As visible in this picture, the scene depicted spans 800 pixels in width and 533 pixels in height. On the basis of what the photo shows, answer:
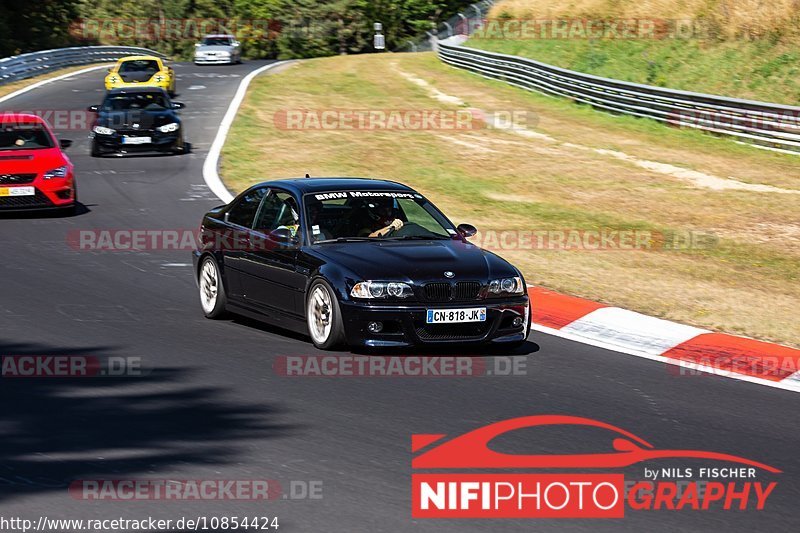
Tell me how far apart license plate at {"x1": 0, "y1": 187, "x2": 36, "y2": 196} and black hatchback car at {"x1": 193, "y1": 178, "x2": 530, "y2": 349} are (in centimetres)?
694

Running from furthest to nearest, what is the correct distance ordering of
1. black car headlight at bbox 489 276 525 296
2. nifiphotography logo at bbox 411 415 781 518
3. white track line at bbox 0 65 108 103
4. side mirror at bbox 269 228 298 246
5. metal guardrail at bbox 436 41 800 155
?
1. white track line at bbox 0 65 108 103
2. metal guardrail at bbox 436 41 800 155
3. side mirror at bbox 269 228 298 246
4. black car headlight at bbox 489 276 525 296
5. nifiphotography logo at bbox 411 415 781 518

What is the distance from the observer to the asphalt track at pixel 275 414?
21.2 feet

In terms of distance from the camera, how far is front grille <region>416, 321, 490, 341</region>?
1012 centimetres

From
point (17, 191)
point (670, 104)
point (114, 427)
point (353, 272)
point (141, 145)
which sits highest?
point (353, 272)

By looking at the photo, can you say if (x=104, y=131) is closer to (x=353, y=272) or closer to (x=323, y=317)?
(x=323, y=317)

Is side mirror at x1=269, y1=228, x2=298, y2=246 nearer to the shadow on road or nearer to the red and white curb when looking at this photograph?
the shadow on road

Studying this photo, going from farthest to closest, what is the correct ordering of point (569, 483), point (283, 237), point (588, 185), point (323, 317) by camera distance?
point (588, 185) < point (283, 237) < point (323, 317) < point (569, 483)

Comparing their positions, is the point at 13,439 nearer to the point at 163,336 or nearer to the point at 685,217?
the point at 163,336

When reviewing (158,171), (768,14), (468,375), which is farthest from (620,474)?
(768,14)

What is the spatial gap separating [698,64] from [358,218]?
94.4 ft

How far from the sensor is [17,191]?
1844 centimetres

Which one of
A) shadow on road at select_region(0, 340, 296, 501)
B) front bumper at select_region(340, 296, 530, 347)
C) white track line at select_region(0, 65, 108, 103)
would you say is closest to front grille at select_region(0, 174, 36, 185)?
shadow on road at select_region(0, 340, 296, 501)

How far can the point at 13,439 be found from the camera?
7.59 metres

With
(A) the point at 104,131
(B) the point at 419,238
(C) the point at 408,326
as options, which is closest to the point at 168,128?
(A) the point at 104,131
